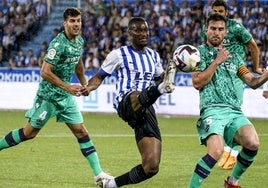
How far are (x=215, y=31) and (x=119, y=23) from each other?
1879 centimetres

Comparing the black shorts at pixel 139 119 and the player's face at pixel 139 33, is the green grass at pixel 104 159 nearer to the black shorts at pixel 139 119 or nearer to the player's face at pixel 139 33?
the black shorts at pixel 139 119

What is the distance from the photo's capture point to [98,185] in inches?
419

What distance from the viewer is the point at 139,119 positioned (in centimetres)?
935

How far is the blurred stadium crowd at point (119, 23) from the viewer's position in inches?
1021

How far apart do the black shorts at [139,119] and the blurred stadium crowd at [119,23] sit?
15.4 metres

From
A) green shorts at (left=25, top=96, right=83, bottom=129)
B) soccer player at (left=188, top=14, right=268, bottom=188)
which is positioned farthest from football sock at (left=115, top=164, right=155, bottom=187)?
green shorts at (left=25, top=96, right=83, bottom=129)

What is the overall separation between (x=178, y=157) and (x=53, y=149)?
95.9 inches

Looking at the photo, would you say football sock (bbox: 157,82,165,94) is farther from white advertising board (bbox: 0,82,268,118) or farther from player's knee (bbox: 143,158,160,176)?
white advertising board (bbox: 0,82,268,118)

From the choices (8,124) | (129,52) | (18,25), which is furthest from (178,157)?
(18,25)

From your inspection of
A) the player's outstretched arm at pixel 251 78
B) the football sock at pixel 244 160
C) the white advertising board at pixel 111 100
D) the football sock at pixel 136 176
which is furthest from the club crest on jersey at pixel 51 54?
the white advertising board at pixel 111 100

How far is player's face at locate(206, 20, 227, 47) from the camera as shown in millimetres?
9234

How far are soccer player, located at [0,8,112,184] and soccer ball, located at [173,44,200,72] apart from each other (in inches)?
92.7

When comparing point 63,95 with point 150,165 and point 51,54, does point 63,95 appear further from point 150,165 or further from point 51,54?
point 150,165

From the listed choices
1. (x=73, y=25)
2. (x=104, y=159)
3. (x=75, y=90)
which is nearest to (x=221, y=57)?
(x=75, y=90)
